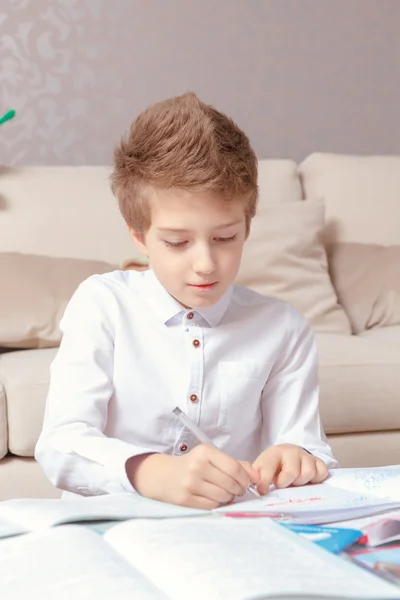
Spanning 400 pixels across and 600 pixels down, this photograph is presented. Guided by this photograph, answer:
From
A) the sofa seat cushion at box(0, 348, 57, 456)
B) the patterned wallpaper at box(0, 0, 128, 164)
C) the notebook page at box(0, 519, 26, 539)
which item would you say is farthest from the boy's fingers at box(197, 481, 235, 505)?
the patterned wallpaper at box(0, 0, 128, 164)

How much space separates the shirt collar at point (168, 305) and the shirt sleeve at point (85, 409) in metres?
0.06

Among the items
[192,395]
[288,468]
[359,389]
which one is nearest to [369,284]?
[359,389]

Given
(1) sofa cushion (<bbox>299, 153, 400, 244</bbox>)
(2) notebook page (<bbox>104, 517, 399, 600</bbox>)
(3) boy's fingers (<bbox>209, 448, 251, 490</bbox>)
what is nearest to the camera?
(2) notebook page (<bbox>104, 517, 399, 600</bbox>)

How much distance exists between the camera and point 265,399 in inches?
52.1

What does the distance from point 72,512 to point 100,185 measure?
208cm

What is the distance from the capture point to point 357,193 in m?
2.94

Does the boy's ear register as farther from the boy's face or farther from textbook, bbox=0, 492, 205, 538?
textbook, bbox=0, 492, 205, 538

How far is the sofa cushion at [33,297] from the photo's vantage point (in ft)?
7.72

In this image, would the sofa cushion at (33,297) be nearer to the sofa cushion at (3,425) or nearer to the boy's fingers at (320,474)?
the sofa cushion at (3,425)

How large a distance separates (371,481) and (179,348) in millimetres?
442

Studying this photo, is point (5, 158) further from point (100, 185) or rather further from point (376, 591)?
point (376, 591)

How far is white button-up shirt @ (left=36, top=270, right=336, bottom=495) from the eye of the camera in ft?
4.04

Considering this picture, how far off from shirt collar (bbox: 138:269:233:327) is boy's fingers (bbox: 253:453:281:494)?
32 cm

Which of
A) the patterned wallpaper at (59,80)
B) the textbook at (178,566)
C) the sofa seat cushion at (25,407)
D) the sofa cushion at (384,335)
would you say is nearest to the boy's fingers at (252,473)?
the textbook at (178,566)
